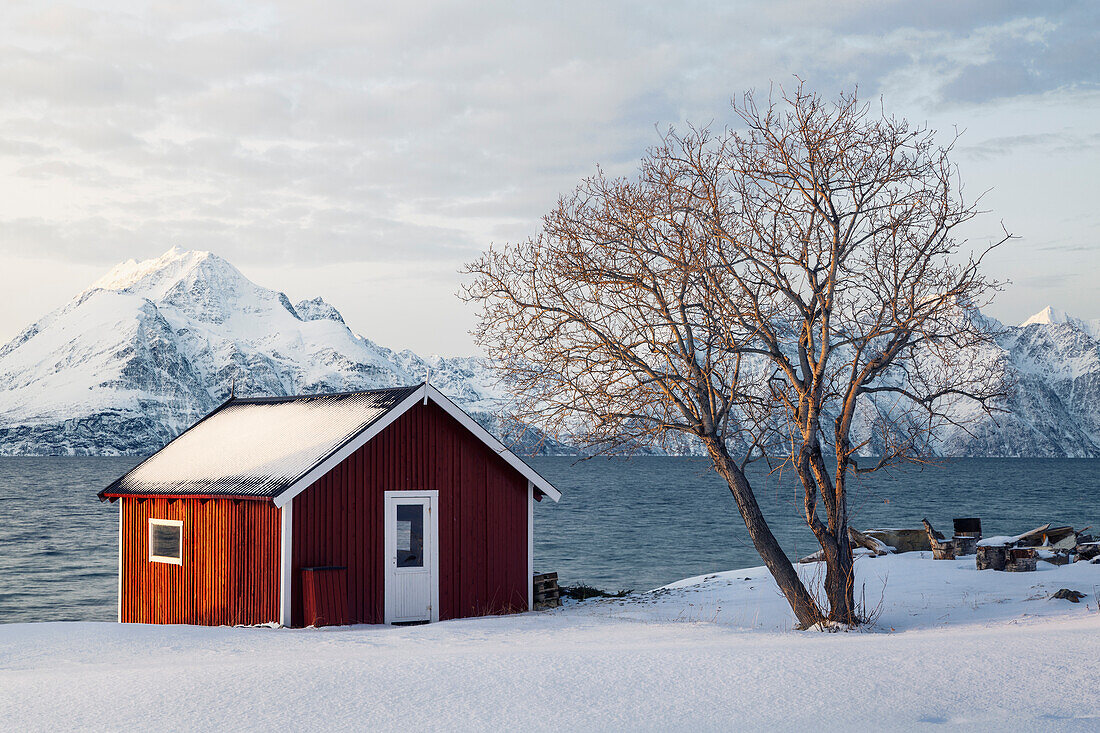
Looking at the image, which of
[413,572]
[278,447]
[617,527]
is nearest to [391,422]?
[278,447]

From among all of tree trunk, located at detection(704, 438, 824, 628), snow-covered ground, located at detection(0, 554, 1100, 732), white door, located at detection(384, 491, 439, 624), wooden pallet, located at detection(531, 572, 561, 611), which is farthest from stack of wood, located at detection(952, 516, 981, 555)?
white door, located at detection(384, 491, 439, 624)

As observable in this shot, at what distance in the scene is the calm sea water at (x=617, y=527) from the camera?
41.8 meters

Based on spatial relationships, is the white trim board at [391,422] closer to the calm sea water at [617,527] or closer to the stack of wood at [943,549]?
the calm sea water at [617,527]

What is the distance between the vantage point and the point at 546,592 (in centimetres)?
2234

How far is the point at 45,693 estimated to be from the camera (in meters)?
8.84

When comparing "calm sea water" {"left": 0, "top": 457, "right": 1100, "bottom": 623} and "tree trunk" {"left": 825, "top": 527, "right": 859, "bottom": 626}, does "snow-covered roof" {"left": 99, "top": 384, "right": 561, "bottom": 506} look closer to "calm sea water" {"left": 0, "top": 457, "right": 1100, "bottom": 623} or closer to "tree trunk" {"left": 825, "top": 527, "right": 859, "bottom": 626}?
"calm sea water" {"left": 0, "top": 457, "right": 1100, "bottom": 623}

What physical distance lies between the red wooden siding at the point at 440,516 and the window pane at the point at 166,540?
12.0 feet

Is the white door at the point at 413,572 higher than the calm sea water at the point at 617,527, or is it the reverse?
the white door at the point at 413,572

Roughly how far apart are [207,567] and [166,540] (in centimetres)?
186

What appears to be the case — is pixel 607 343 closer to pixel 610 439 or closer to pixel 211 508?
pixel 610 439

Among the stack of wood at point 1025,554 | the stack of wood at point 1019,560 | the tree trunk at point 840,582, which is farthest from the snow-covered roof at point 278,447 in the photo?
the stack of wood at point 1019,560

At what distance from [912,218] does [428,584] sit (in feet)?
36.9

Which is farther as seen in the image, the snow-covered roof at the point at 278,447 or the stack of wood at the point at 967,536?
the stack of wood at the point at 967,536

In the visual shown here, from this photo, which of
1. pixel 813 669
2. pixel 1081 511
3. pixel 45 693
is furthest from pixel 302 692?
pixel 1081 511
